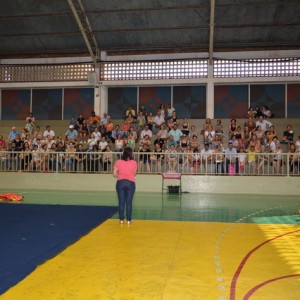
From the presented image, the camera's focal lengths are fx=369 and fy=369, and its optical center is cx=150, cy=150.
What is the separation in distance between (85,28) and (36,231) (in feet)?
49.2

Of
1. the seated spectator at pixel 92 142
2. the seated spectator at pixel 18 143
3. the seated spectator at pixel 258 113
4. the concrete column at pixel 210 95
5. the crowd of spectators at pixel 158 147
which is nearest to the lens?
the crowd of spectators at pixel 158 147

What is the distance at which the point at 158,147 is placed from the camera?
1535cm

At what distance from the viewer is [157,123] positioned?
1908cm

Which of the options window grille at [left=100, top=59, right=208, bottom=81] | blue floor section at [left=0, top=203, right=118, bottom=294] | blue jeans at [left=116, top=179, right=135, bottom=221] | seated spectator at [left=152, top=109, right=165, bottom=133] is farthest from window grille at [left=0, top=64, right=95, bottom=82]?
blue jeans at [left=116, top=179, right=135, bottom=221]

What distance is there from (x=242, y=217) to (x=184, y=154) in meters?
5.92

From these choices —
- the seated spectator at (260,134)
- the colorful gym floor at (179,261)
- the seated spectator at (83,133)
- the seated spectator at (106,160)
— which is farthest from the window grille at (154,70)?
the colorful gym floor at (179,261)

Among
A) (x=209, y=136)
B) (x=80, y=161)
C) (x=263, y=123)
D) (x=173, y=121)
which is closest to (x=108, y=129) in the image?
(x=173, y=121)

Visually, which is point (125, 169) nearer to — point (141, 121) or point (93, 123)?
point (141, 121)

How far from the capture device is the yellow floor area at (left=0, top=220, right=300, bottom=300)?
396 centimetres

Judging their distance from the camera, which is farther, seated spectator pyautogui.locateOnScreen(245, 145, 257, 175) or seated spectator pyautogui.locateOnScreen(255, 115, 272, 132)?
seated spectator pyautogui.locateOnScreen(255, 115, 272, 132)

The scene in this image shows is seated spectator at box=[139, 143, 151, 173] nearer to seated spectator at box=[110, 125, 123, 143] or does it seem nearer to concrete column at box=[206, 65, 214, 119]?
seated spectator at box=[110, 125, 123, 143]

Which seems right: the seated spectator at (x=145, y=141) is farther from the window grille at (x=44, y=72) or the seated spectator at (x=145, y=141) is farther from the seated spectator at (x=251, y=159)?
the window grille at (x=44, y=72)

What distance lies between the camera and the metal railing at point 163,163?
14.2 meters

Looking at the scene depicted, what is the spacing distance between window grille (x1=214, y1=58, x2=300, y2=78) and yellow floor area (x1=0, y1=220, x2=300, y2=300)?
1494cm
